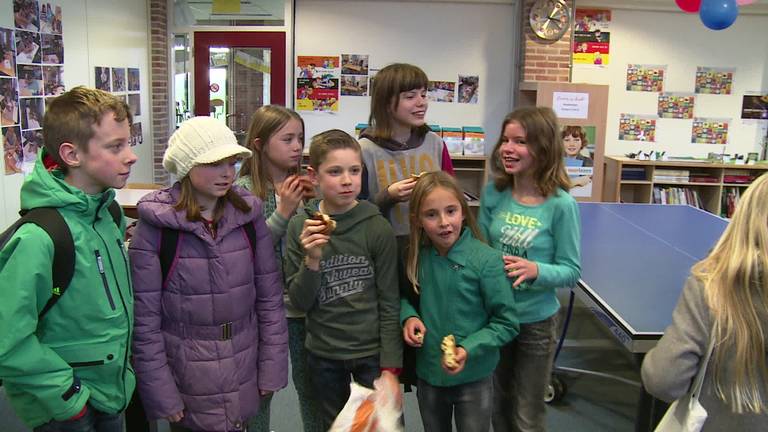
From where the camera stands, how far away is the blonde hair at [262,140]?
6.72 feet

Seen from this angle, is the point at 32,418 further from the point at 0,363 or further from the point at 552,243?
the point at 552,243

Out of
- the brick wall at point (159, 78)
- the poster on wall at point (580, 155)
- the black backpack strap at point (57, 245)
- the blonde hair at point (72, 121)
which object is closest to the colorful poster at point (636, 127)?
the poster on wall at point (580, 155)

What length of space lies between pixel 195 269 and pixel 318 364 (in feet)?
1.60

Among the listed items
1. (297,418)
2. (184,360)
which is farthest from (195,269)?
(297,418)

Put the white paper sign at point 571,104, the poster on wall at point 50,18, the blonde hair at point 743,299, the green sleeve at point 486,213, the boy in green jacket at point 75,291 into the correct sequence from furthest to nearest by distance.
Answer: the white paper sign at point 571,104
the poster on wall at point 50,18
the green sleeve at point 486,213
the boy in green jacket at point 75,291
the blonde hair at point 743,299

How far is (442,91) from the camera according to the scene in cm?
668

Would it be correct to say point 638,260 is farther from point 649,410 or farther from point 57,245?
point 57,245

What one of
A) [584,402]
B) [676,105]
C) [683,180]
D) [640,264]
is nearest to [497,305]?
[640,264]

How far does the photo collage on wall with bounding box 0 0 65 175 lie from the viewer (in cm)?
379

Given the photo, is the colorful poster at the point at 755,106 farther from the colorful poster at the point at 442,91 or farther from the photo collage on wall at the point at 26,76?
the photo collage on wall at the point at 26,76

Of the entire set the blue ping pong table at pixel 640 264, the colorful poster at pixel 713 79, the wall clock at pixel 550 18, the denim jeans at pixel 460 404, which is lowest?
the denim jeans at pixel 460 404

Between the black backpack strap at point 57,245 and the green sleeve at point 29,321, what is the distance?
0.02 m

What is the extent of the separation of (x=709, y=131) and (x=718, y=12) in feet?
11.5

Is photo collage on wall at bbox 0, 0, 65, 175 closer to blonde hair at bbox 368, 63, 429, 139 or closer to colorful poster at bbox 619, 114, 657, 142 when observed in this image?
blonde hair at bbox 368, 63, 429, 139
